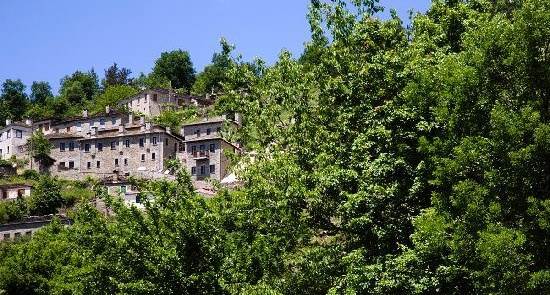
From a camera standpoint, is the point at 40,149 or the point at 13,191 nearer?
the point at 13,191

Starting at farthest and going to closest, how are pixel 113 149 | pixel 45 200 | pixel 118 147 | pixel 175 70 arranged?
pixel 175 70 < pixel 113 149 < pixel 118 147 < pixel 45 200

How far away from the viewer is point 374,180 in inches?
877

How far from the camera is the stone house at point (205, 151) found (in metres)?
96.7

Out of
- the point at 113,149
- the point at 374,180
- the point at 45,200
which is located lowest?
the point at 374,180

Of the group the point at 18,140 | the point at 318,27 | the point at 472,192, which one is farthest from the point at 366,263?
the point at 18,140

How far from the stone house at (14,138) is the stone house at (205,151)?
34.2 meters

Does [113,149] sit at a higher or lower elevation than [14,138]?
lower

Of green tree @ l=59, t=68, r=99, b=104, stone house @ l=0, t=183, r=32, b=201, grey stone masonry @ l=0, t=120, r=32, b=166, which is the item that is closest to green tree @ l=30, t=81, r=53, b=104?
green tree @ l=59, t=68, r=99, b=104

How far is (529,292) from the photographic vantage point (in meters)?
16.5

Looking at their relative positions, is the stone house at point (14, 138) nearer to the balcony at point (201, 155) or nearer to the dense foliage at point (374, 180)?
the balcony at point (201, 155)

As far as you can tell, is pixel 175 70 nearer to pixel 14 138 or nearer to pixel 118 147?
pixel 14 138

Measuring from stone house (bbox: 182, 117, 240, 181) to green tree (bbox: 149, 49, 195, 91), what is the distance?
203 ft

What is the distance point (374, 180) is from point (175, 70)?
14696 cm

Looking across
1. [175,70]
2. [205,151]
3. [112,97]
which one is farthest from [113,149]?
[175,70]
